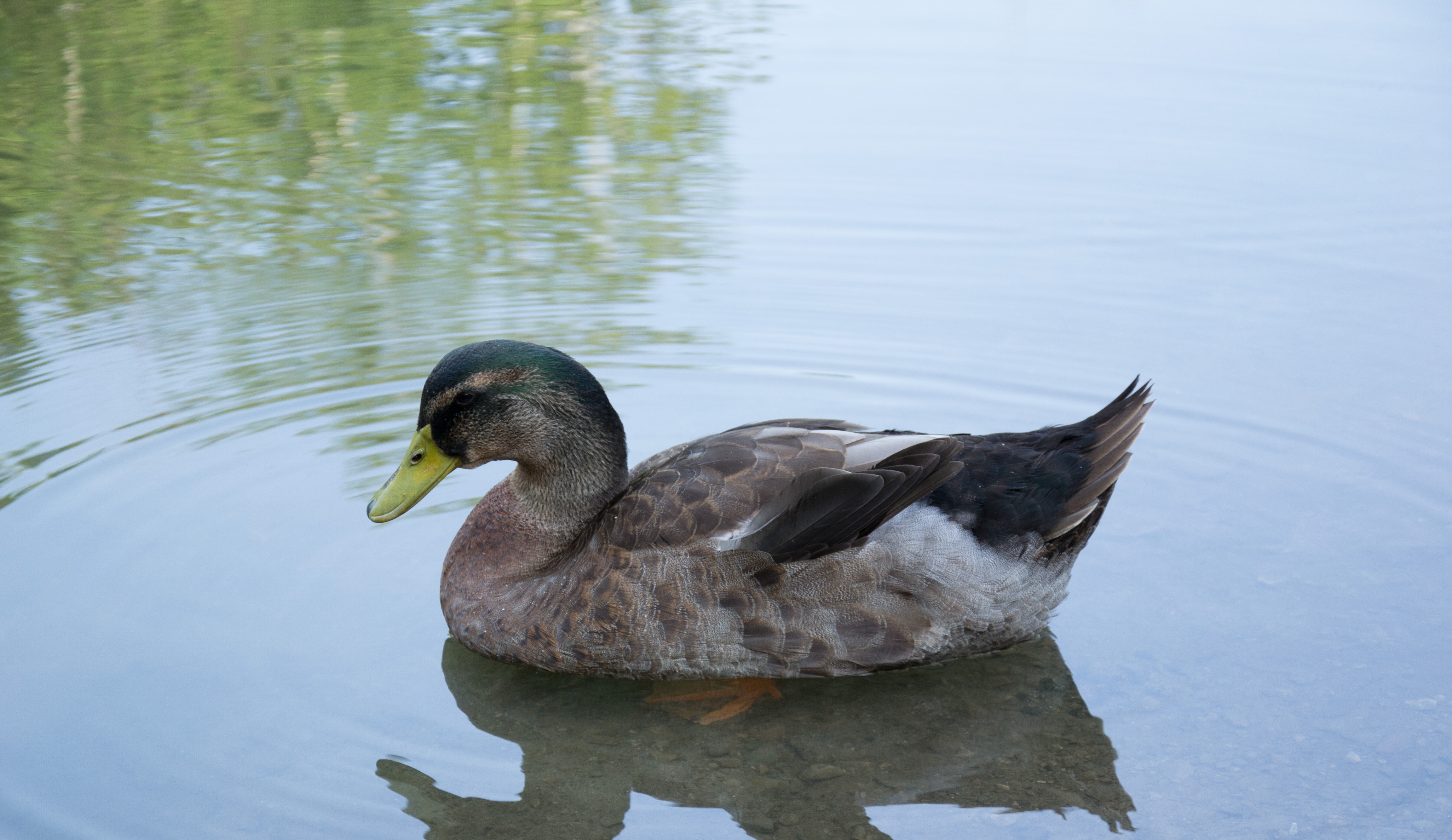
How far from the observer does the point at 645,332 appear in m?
7.20

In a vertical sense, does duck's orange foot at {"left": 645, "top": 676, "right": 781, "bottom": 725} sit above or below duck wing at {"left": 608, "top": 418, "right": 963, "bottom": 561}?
below

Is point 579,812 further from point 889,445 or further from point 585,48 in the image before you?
point 585,48

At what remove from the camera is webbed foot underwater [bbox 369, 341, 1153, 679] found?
434 cm

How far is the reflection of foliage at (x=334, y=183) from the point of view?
7.16 m

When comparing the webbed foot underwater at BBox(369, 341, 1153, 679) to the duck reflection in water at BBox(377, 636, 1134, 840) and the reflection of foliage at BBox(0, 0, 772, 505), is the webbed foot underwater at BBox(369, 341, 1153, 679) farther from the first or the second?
the reflection of foliage at BBox(0, 0, 772, 505)

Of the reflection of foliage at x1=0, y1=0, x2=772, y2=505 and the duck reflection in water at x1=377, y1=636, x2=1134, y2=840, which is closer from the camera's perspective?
the duck reflection in water at x1=377, y1=636, x2=1134, y2=840

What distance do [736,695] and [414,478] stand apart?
1.34m

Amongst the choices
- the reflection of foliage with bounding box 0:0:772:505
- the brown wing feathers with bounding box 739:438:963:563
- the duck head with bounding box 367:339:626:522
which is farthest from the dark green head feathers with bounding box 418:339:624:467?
the reflection of foliage with bounding box 0:0:772:505

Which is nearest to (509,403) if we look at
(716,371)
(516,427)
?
(516,427)

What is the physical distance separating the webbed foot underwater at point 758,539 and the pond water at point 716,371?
206 mm

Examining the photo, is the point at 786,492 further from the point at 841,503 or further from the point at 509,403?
the point at 509,403

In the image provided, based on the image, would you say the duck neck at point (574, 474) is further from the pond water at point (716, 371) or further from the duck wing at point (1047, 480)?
the duck wing at point (1047, 480)

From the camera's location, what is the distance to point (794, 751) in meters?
4.18

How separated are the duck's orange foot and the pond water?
0.08 meters
